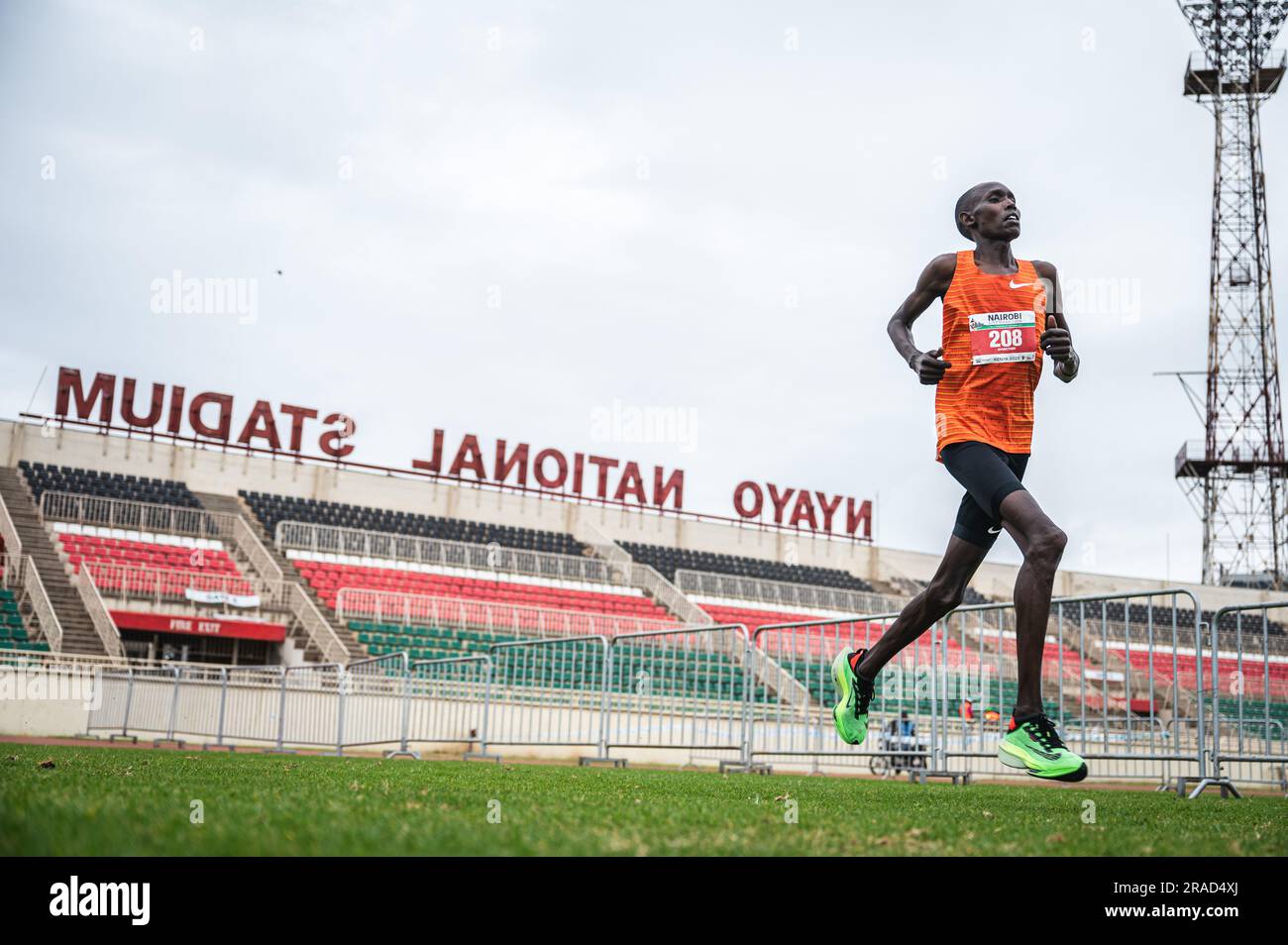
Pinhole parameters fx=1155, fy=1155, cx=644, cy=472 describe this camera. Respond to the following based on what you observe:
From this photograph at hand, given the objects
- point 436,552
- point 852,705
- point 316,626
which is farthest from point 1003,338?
point 436,552

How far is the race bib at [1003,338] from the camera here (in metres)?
4.44

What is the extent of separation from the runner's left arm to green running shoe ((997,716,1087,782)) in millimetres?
1391

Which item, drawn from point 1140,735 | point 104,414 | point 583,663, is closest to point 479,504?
point 104,414

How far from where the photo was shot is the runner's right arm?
4.48 meters

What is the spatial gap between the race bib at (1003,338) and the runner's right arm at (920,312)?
141mm

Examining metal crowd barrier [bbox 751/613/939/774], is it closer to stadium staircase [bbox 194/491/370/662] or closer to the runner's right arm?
the runner's right arm

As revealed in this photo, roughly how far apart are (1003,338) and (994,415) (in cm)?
30

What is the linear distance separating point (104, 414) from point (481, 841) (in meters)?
34.0

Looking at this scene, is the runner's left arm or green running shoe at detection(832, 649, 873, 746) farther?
green running shoe at detection(832, 649, 873, 746)

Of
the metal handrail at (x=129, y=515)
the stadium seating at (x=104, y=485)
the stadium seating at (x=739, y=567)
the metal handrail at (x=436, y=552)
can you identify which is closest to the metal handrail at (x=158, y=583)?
the metal handrail at (x=129, y=515)

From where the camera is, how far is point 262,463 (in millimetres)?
35312

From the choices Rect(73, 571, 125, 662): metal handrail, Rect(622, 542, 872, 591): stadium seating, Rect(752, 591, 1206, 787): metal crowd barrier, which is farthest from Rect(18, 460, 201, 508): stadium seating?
Rect(752, 591, 1206, 787): metal crowd barrier

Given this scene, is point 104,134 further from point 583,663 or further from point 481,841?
point 481,841

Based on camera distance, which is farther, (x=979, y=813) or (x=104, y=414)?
(x=104, y=414)
